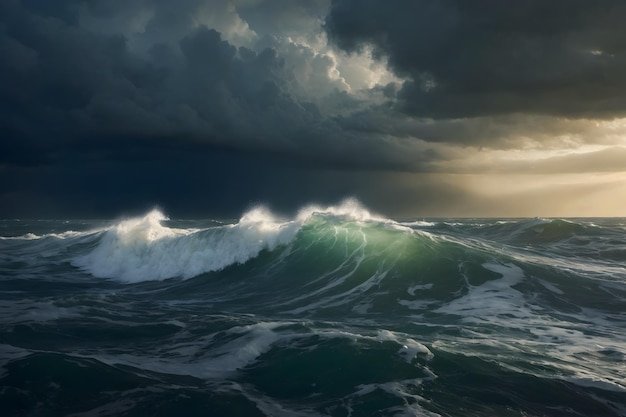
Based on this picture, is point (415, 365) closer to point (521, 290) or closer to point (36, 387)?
point (36, 387)

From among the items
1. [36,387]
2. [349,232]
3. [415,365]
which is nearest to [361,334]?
[415,365]

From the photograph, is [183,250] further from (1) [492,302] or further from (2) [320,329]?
(1) [492,302]

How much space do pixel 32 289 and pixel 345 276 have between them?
13.3 m

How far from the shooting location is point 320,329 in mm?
12016

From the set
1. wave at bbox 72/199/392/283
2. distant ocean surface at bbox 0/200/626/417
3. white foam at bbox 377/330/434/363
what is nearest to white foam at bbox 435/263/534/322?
distant ocean surface at bbox 0/200/626/417

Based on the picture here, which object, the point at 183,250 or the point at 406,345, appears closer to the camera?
the point at 406,345

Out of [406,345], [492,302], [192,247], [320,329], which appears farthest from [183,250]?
[406,345]

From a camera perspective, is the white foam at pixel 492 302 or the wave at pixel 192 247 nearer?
the white foam at pixel 492 302

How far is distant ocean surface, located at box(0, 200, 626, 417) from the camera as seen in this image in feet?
25.2

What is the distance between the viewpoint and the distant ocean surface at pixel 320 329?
7668mm

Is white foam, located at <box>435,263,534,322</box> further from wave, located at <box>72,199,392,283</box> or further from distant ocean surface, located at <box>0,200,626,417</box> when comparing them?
wave, located at <box>72,199,392,283</box>

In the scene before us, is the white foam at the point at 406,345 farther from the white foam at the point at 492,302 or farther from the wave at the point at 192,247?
the wave at the point at 192,247

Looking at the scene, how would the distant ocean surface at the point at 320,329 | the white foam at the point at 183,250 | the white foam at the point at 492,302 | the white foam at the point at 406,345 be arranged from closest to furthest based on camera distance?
the distant ocean surface at the point at 320,329
the white foam at the point at 406,345
the white foam at the point at 492,302
the white foam at the point at 183,250

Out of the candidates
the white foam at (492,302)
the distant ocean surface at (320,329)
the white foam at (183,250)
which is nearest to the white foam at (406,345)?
the distant ocean surface at (320,329)
